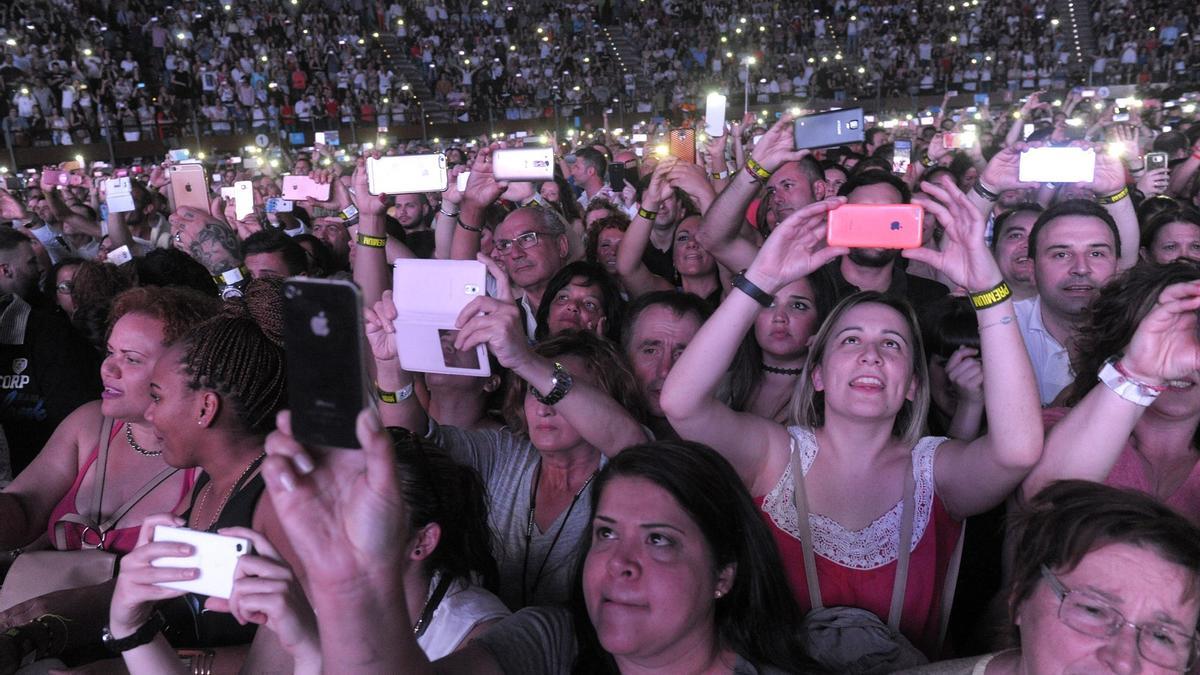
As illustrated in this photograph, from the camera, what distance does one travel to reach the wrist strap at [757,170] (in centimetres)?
312

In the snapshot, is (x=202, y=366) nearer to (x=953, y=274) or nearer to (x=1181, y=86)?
(x=953, y=274)

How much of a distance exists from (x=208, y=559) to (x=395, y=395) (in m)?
1.12

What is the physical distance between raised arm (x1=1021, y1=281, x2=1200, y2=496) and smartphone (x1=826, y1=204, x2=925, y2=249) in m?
0.48

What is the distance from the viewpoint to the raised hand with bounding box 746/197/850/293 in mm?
2080

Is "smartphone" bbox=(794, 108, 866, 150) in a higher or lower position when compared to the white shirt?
higher

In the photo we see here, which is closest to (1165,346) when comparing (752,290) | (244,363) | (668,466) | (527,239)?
(752,290)

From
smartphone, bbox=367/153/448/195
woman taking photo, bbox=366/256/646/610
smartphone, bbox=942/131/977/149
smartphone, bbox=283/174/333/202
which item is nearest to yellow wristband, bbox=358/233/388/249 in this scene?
smartphone, bbox=367/153/448/195

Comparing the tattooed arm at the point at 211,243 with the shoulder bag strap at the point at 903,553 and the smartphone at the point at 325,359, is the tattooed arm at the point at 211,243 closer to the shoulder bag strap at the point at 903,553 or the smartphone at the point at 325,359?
the shoulder bag strap at the point at 903,553

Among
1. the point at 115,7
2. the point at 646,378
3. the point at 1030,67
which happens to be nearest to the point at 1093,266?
the point at 646,378

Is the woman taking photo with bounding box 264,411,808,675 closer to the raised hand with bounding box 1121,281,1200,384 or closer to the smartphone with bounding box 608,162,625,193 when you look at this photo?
the raised hand with bounding box 1121,281,1200,384

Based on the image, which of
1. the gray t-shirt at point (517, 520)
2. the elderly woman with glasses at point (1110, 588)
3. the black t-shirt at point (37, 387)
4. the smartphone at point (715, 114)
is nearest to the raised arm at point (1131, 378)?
the elderly woman with glasses at point (1110, 588)

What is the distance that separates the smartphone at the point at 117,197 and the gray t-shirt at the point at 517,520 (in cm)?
385

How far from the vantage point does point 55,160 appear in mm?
12742

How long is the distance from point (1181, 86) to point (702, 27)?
51.5ft
